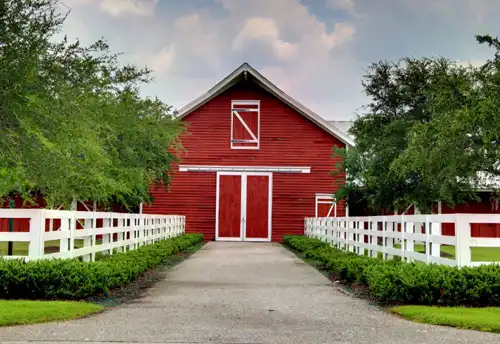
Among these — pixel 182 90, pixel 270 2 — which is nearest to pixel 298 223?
pixel 182 90

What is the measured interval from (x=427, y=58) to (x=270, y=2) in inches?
249

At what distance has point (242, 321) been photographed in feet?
27.9

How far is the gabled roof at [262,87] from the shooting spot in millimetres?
31906

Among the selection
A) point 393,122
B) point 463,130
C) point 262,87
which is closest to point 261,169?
point 262,87

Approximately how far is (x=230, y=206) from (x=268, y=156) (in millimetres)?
2719

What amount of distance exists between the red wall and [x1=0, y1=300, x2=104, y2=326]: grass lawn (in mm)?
23291

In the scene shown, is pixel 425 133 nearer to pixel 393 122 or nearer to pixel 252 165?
pixel 393 122

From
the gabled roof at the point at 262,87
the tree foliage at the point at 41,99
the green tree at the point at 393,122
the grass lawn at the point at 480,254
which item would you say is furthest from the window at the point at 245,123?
the tree foliage at the point at 41,99

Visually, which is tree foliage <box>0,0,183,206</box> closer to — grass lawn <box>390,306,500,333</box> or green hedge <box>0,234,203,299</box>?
green hedge <box>0,234,203,299</box>

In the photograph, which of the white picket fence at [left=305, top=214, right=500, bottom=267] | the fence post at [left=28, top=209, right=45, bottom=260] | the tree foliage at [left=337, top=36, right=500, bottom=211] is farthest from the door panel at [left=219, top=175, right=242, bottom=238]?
the fence post at [left=28, top=209, right=45, bottom=260]

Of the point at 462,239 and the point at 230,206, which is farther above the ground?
the point at 230,206

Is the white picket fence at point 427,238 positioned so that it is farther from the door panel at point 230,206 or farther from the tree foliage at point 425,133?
the door panel at point 230,206

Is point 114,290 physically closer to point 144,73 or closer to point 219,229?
point 144,73

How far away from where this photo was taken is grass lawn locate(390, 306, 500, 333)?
26.6ft
